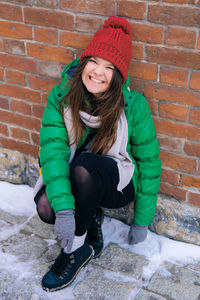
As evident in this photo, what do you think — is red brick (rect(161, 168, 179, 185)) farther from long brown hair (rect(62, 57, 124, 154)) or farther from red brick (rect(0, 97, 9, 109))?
red brick (rect(0, 97, 9, 109))

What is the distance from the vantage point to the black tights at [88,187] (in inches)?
72.8

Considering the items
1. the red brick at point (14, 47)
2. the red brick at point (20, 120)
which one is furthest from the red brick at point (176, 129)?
the red brick at point (14, 47)

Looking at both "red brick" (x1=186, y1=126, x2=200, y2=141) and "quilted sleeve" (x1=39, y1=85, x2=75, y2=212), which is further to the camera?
"red brick" (x1=186, y1=126, x2=200, y2=141)

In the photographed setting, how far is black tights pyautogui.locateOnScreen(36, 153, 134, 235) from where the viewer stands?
185cm

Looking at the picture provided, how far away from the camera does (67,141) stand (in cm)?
202

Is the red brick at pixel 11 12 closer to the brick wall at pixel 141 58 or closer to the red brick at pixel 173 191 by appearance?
the brick wall at pixel 141 58

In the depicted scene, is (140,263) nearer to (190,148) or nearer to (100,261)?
(100,261)

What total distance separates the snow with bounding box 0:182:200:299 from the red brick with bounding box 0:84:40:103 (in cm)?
75

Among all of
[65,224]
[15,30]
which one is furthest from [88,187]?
[15,30]

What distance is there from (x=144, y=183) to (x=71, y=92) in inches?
26.4

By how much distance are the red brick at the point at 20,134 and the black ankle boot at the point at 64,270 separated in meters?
0.96

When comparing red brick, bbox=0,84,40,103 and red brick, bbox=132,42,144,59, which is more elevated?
red brick, bbox=132,42,144,59

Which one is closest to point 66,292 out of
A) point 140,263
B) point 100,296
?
point 100,296

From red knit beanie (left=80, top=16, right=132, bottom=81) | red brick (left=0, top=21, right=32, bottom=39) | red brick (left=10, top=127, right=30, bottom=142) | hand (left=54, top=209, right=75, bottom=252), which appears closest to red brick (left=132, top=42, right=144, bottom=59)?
red knit beanie (left=80, top=16, right=132, bottom=81)
